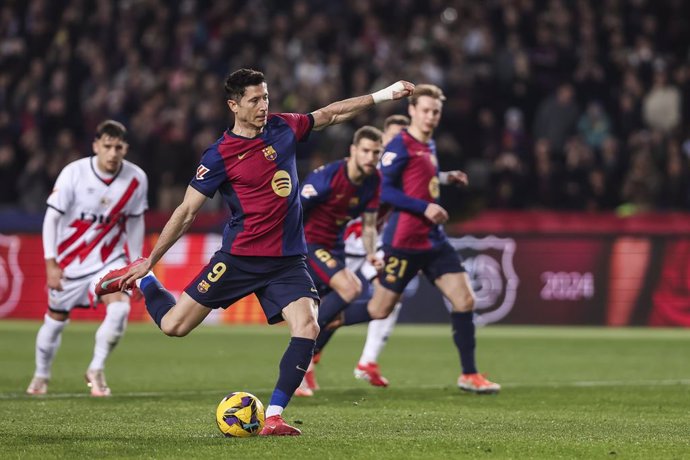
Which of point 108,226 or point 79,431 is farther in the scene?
point 108,226

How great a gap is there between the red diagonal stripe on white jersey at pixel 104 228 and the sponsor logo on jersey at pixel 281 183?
3.50 m

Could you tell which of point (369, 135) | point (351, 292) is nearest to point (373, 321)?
point (351, 292)

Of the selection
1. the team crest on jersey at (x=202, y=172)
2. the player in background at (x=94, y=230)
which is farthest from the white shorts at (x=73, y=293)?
the team crest on jersey at (x=202, y=172)

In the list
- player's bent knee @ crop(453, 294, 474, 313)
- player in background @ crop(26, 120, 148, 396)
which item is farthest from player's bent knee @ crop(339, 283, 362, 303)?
A: player in background @ crop(26, 120, 148, 396)

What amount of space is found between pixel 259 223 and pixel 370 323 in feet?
15.7

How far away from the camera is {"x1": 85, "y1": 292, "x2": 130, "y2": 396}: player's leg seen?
11344mm

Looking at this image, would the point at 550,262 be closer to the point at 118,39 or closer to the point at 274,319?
the point at 118,39

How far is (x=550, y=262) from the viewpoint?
20.0 metres

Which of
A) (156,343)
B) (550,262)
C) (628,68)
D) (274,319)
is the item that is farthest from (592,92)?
(274,319)

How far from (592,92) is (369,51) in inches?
163

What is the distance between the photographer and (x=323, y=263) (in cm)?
1188

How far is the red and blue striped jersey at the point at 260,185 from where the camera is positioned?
8.48 meters

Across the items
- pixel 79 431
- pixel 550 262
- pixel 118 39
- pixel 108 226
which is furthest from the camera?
pixel 118 39

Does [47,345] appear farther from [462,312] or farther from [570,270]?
[570,270]
